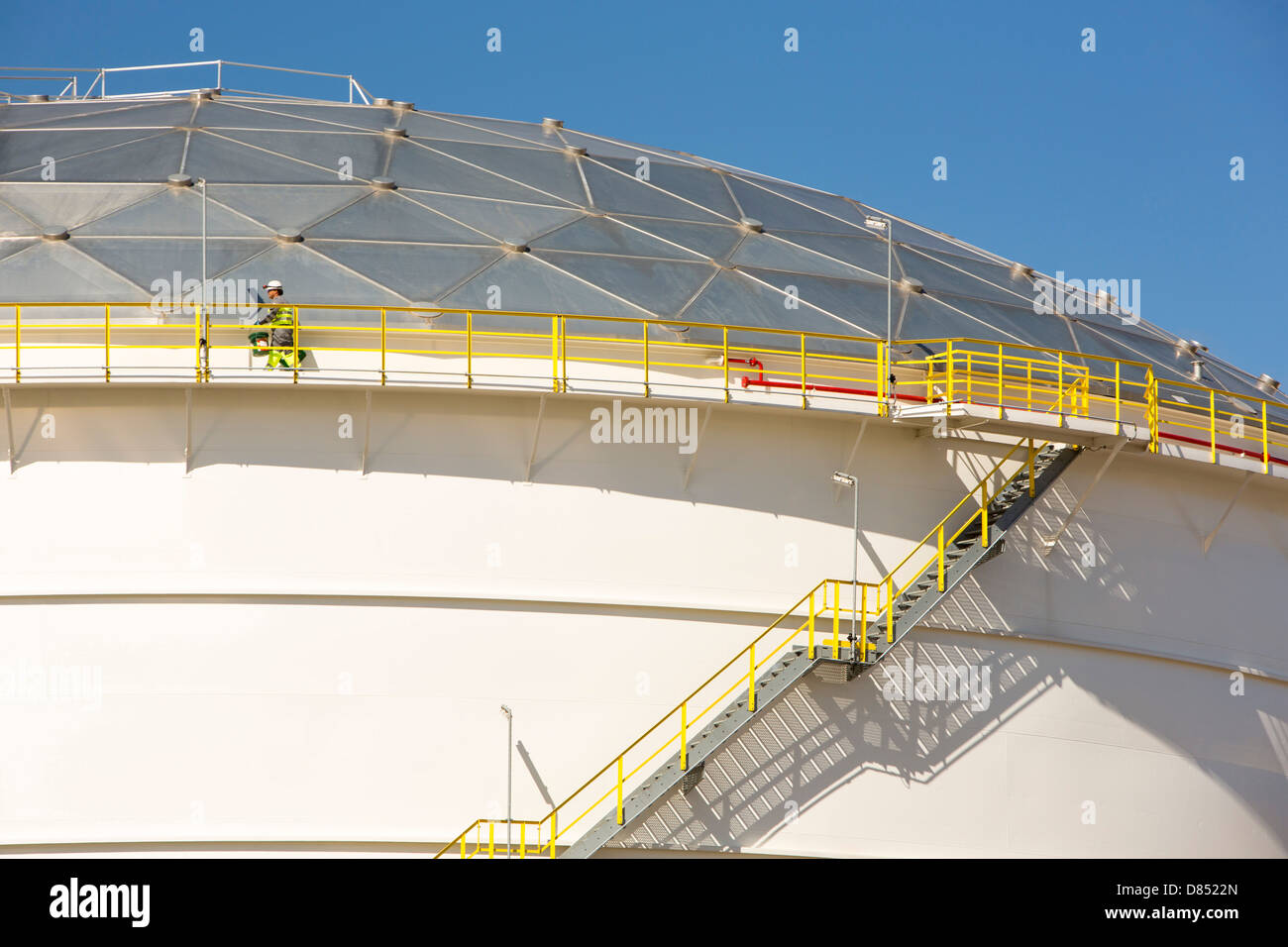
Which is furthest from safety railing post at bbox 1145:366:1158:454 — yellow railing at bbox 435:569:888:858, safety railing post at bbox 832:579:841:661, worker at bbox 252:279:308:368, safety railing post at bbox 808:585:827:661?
worker at bbox 252:279:308:368

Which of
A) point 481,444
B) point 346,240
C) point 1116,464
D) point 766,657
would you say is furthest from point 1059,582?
point 346,240

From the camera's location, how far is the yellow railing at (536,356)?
19.0 metres

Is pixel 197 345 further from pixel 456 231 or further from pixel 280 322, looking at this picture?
pixel 456 231

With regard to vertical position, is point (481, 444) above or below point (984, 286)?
below

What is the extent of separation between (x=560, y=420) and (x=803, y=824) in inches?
212

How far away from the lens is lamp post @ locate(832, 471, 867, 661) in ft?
60.8

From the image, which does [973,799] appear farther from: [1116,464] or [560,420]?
[560,420]

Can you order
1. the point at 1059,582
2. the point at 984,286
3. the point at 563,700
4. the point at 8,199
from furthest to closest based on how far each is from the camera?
the point at 984,286, the point at 8,199, the point at 1059,582, the point at 563,700

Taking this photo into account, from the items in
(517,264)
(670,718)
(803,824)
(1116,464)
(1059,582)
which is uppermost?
(517,264)

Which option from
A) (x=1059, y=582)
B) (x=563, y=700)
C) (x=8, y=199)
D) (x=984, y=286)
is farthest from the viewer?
(x=984, y=286)

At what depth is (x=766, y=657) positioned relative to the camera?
743 inches

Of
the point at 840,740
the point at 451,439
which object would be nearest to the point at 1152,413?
the point at 840,740

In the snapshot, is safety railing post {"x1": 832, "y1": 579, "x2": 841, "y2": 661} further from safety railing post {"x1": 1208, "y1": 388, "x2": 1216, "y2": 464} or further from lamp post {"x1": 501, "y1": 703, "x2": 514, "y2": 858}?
safety railing post {"x1": 1208, "y1": 388, "x2": 1216, "y2": 464}

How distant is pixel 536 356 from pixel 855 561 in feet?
14.5
